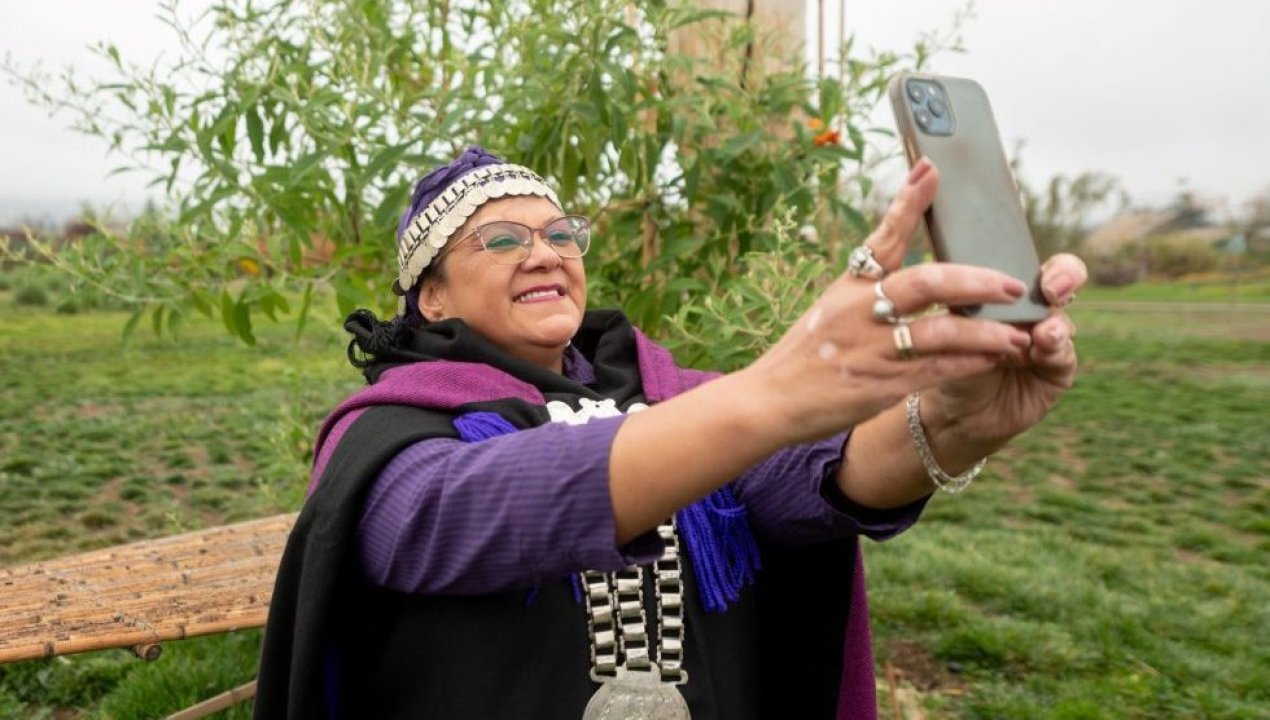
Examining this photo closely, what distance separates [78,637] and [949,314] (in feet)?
6.49

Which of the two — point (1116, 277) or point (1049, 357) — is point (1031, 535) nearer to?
point (1049, 357)

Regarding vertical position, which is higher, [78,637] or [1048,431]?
[78,637]

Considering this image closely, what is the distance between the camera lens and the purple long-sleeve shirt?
113 cm

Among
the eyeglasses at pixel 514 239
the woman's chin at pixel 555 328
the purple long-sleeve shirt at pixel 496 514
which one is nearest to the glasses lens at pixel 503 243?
the eyeglasses at pixel 514 239

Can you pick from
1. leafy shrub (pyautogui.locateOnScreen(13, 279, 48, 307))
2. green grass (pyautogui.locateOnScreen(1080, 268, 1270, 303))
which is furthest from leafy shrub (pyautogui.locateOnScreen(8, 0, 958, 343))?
green grass (pyautogui.locateOnScreen(1080, 268, 1270, 303))

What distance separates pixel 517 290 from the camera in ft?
5.95

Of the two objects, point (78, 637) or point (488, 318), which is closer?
point (488, 318)

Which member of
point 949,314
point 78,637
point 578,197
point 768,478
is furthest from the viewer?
point 578,197

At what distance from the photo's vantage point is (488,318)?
1820mm

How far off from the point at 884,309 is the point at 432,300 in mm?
1165

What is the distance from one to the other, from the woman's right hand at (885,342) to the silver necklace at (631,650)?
2.05 ft

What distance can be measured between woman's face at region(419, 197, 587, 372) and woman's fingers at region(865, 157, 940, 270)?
87 cm

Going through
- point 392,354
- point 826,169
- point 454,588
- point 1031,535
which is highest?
point 826,169

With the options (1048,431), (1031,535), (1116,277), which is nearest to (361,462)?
(1031,535)
